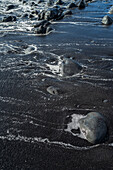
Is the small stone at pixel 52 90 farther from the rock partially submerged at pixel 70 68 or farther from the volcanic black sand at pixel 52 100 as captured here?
the rock partially submerged at pixel 70 68

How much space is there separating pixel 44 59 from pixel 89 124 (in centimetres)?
384

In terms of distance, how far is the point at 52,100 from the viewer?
4.47 m

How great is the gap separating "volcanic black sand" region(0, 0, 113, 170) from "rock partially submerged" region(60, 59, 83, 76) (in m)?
0.17

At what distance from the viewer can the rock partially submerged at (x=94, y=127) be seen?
3.30 metres

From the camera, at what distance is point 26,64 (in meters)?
6.25

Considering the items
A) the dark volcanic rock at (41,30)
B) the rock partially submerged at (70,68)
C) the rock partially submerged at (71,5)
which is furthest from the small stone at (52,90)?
the rock partially submerged at (71,5)

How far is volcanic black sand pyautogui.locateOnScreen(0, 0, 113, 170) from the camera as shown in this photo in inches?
122

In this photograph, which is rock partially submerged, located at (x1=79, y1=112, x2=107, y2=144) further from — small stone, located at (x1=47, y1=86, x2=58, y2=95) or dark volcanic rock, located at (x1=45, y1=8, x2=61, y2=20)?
dark volcanic rock, located at (x1=45, y1=8, x2=61, y2=20)

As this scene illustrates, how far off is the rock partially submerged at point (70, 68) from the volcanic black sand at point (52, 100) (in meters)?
0.17

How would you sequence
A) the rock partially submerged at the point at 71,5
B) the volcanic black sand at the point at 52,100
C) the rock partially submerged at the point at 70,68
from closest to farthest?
the volcanic black sand at the point at 52,100, the rock partially submerged at the point at 70,68, the rock partially submerged at the point at 71,5

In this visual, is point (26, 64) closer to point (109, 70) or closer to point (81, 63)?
point (81, 63)

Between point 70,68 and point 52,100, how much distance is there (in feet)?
5.57

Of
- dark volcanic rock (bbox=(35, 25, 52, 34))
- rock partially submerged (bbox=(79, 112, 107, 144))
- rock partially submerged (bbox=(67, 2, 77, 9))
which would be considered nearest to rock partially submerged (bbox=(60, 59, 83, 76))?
rock partially submerged (bbox=(79, 112, 107, 144))

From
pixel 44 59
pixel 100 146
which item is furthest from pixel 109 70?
pixel 100 146
